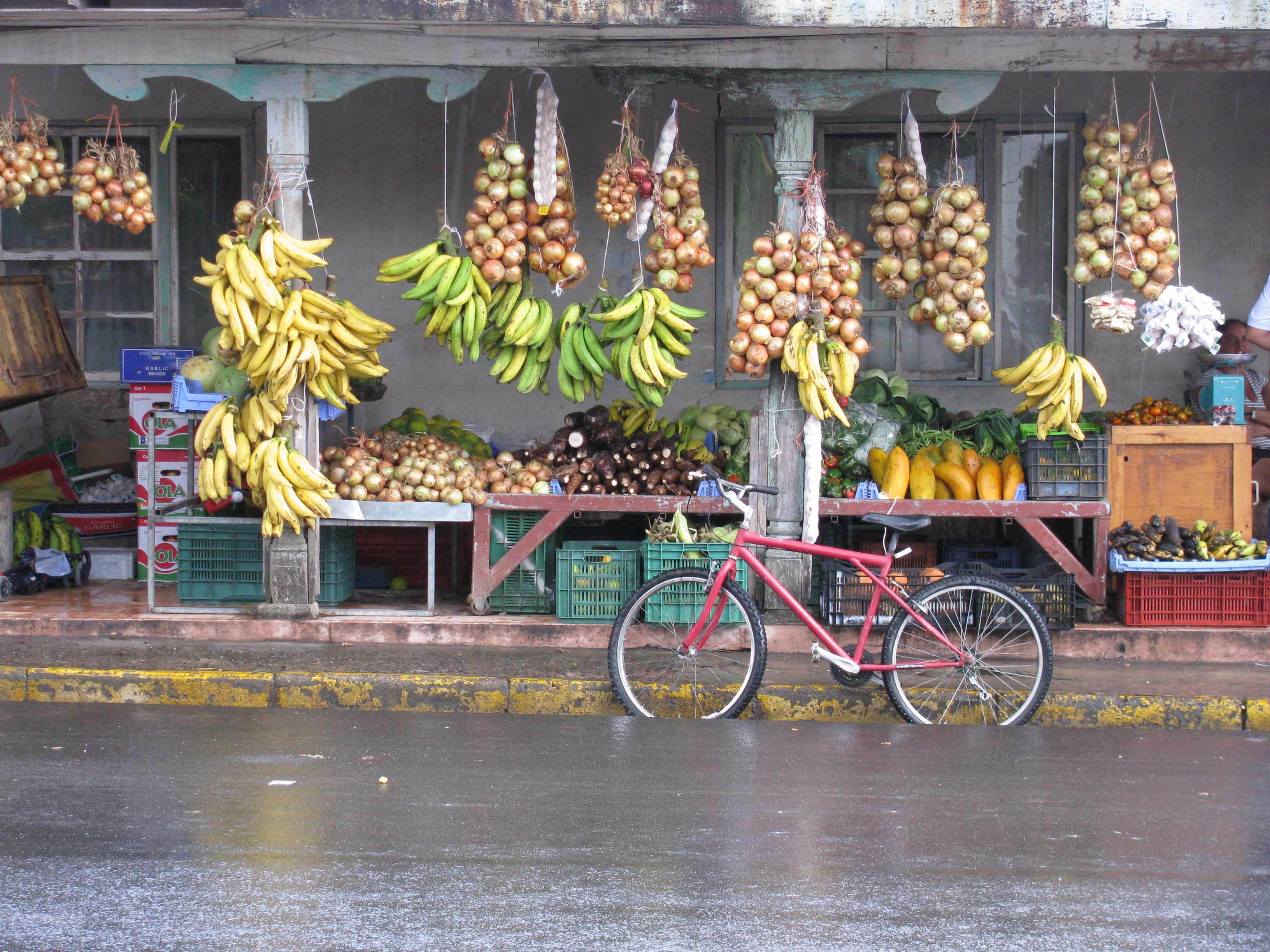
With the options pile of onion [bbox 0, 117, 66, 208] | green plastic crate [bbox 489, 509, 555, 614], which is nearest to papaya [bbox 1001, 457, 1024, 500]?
green plastic crate [bbox 489, 509, 555, 614]

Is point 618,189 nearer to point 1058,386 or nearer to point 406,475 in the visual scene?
point 406,475

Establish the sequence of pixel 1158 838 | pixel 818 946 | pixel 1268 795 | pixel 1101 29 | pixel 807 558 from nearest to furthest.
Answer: pixel 818 946
pixel 1158 838
pixel 1268 795
pixel 1101 29
pixel 807 558

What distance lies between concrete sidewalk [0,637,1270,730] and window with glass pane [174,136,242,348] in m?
3.67

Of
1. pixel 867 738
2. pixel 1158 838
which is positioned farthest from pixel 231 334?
pixel 1158 838

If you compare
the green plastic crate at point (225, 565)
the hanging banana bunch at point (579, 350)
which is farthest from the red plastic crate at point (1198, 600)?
the green plastic crate at point (225, 565)

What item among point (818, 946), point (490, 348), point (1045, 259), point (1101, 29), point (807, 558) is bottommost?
point (818, 946)

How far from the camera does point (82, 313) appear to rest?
9938 mm

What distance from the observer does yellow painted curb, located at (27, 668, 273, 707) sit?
6.81 m

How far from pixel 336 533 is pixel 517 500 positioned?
127 centimetres

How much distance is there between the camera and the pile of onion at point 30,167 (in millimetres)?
7559

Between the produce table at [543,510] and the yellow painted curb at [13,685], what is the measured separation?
2643 millimetres

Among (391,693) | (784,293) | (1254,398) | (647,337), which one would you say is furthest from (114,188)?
(1254,398)

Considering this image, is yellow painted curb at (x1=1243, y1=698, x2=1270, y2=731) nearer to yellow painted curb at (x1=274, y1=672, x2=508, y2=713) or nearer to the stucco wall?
the stucco wall

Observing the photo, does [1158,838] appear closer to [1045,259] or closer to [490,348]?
[490,348]
